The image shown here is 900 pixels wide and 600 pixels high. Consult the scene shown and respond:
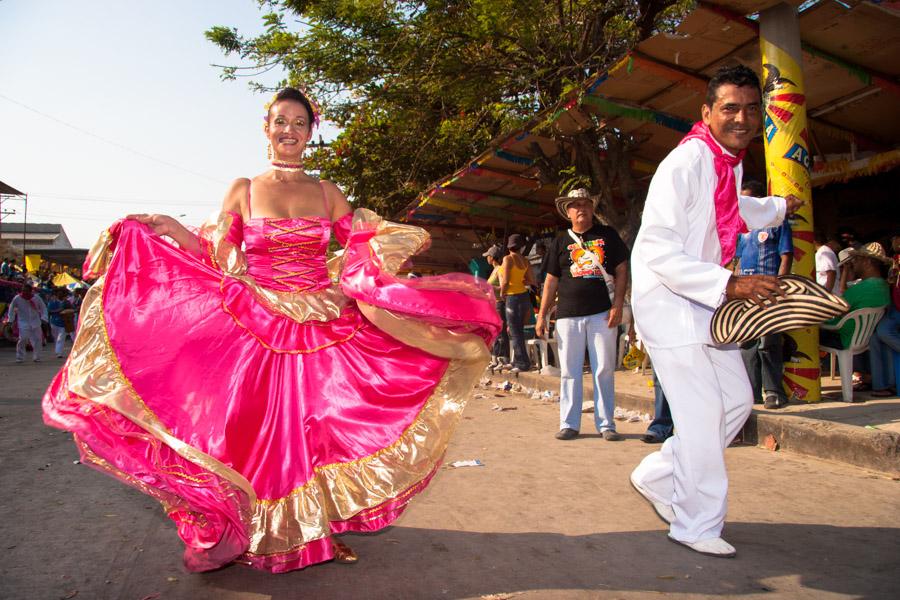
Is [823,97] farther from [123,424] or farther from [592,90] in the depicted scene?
[123,424]

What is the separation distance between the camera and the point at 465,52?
41.9 feet

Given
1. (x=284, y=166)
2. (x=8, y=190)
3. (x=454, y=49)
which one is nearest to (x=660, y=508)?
(x=284, y=166)

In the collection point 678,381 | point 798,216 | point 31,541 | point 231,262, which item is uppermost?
point 798,216

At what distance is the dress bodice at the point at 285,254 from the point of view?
11.6 feet

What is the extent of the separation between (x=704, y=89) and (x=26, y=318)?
54.5ft

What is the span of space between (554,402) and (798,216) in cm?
372

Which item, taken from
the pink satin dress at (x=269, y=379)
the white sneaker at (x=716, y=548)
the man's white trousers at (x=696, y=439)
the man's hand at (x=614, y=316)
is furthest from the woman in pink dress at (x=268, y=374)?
the man's hand at (x=614, y=316)

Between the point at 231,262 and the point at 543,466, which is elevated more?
the point at 231,262

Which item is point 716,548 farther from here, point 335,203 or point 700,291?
point 335,203

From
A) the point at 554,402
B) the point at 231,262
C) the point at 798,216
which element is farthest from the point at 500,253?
the point at 231,262

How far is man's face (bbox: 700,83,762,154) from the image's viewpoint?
334cm

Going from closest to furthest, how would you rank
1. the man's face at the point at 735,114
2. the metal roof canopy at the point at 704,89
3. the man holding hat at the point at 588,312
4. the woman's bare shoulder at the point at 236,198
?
the man's face at the point at 735,114
the woman's bare shoulder at the point at 236,198
the man holding hat at the point at 588,312
the metal roof canopy at the point at 704,89

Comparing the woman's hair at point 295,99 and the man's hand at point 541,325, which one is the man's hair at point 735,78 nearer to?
the woman's hair at point 295,99

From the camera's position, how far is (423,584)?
302cm
